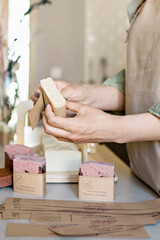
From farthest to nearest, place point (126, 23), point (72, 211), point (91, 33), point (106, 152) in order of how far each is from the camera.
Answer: point (91, 33) < point (126, 23) < point (106, 152) < point (72, 211)

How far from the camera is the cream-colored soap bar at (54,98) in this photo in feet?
2.91

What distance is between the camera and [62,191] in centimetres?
107

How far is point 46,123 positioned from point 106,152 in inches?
28.7

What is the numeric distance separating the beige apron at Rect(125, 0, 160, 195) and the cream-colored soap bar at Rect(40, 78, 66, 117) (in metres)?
0.30

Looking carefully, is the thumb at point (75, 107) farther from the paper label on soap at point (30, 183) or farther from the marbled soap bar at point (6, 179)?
the marbled soap bar at point (6, 179)

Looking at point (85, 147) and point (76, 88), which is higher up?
point (76, 88)

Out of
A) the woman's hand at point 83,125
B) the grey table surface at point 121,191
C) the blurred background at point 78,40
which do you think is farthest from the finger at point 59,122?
the blurred background at point 78,40

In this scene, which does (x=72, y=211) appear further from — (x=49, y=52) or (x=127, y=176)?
(x=49, y=52)

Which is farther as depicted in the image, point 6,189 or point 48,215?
point 6,189

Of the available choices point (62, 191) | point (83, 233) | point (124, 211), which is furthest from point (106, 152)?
point (83, 233)

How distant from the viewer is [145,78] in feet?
3.60

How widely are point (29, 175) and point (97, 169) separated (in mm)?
203

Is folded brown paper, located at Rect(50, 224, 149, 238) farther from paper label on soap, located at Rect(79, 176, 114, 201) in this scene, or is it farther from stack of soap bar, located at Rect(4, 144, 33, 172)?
stack of soap bar, located at Rect(4, 144, 33, 172)

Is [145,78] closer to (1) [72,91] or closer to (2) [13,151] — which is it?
(1) [72,91]
